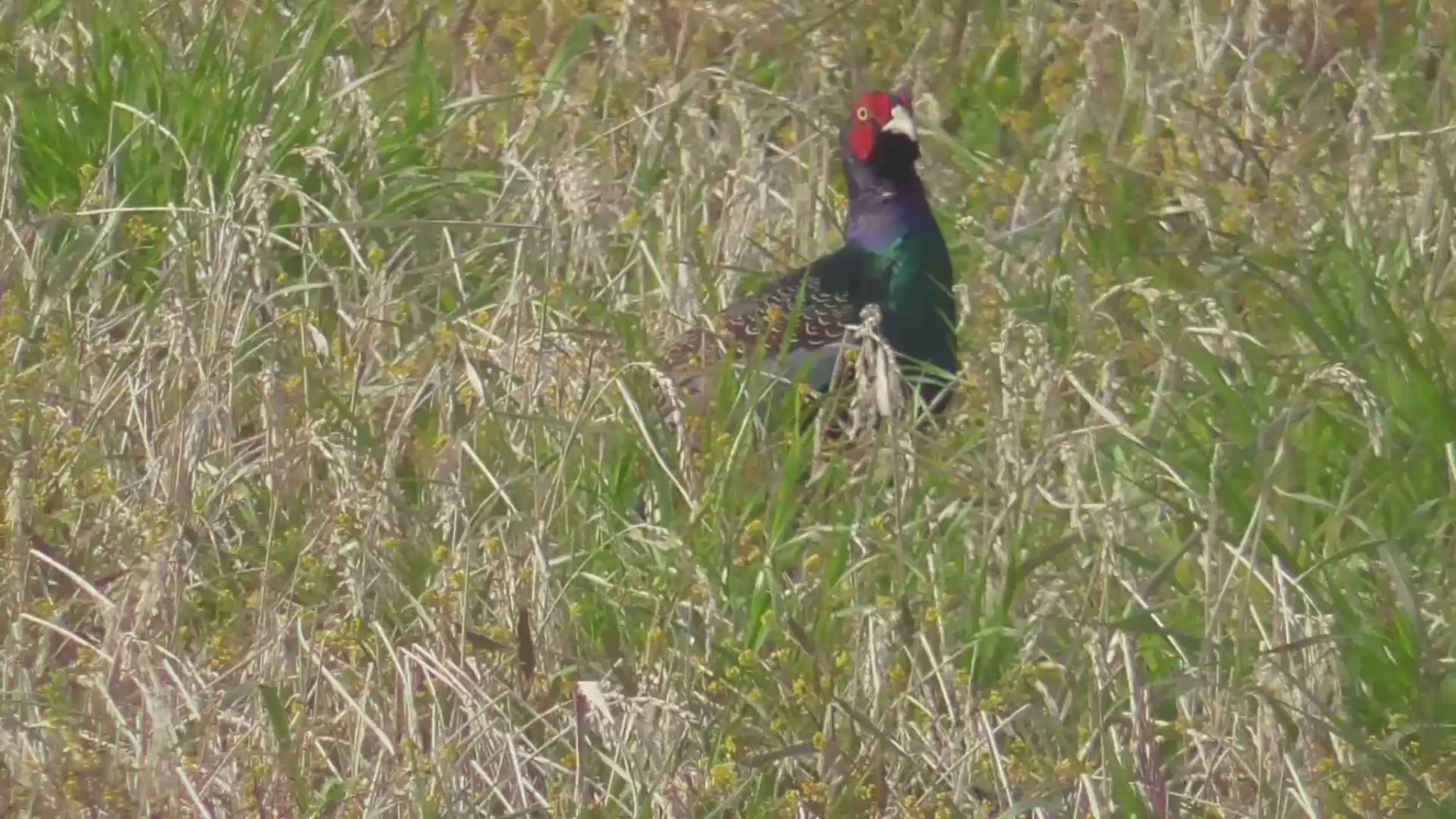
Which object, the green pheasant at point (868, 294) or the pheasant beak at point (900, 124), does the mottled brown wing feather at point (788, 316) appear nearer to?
the green pheasant at point (868, 294)

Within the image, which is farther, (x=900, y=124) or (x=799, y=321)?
(x=900, y=124)

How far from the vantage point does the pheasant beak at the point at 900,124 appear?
5.41 m

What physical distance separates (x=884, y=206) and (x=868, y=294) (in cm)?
26

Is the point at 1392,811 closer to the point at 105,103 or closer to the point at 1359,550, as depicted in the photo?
the point at 1359,550

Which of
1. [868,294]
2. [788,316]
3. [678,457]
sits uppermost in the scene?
[678,457]

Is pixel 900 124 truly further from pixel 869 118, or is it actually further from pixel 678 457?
pixel 678 457

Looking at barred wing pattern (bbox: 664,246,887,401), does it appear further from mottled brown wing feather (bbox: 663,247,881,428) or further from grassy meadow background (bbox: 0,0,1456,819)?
grassy meadow background (bbox: 0,0,1456,819)

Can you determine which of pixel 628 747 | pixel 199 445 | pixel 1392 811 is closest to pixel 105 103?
pixel 199 445

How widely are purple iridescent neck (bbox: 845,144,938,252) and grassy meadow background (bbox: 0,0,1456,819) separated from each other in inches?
4.3

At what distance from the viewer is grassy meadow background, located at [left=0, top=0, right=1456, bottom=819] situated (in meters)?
3.35

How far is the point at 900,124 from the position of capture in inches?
213

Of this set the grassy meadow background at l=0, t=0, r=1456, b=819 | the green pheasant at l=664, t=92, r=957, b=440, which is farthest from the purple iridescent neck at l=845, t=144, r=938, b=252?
the grassy meadow background at l=0, t=0, r=1456, b=819

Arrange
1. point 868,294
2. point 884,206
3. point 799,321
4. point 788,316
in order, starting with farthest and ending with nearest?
1. point 884,206
2. point 868,294
3. point 799,321
4. point 788,316

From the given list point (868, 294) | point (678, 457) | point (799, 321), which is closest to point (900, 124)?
point (868, 294)
